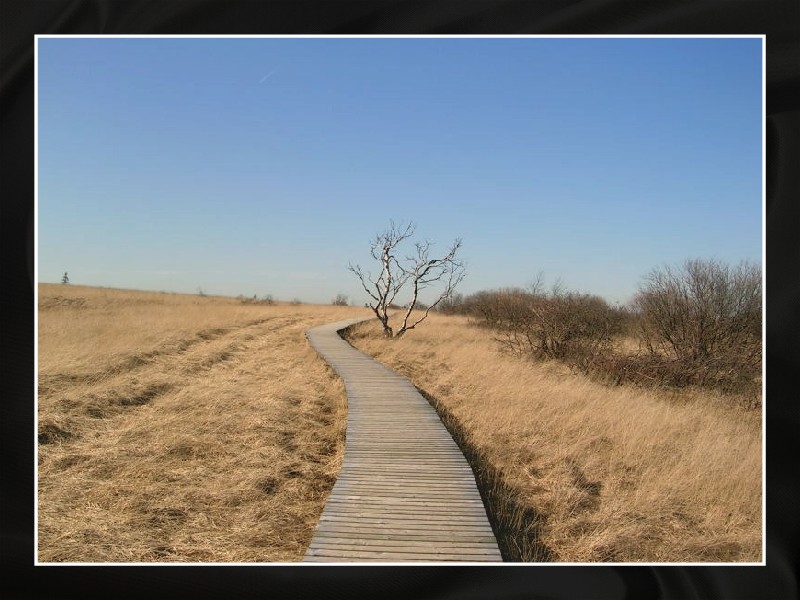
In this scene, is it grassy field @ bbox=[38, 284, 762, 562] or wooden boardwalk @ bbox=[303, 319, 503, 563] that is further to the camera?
grassy field @ bbox=[38, 284, 762, 562]

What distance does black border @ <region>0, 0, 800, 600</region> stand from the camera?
4.26m

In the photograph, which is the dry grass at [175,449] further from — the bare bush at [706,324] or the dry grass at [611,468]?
the bare bush at [706,324]

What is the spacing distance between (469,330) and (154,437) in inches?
474

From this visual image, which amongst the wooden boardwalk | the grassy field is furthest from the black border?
the wooden boardwalk

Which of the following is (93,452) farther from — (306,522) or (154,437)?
(306,522)

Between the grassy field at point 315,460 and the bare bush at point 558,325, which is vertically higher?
the bare bush at point 558,325

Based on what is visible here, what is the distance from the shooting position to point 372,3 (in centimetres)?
446

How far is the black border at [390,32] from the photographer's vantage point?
14.0ft

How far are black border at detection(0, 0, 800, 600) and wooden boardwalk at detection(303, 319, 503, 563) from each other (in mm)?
775

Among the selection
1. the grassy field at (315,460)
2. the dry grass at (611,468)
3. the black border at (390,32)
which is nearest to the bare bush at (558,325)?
the grassy field at (315,460)

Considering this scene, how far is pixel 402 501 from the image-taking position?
4699 millimetres

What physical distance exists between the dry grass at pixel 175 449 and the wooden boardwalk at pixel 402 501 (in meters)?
0.59

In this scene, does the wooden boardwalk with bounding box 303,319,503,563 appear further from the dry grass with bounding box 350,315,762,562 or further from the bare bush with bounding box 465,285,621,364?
the bare bush with bounding box 465,285,621,364

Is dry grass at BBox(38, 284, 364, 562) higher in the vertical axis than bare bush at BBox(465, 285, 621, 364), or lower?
lower
